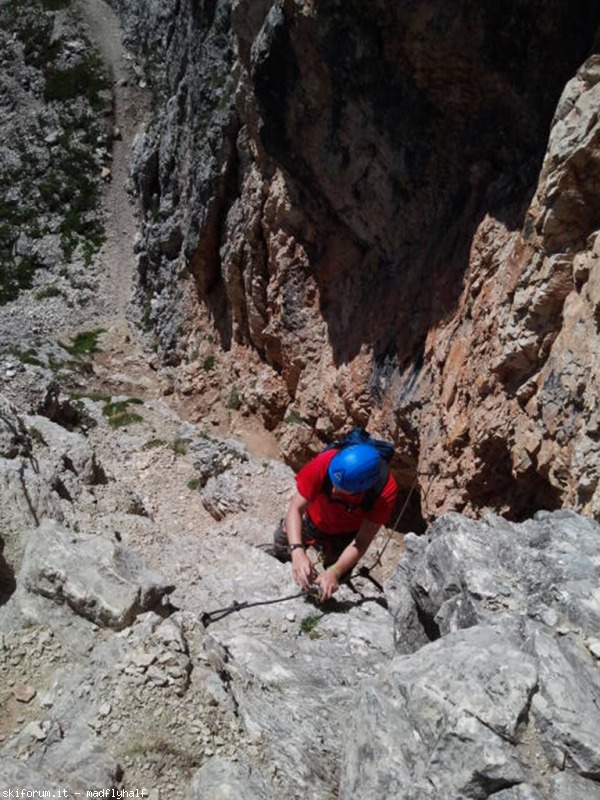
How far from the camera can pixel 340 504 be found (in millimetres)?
7688

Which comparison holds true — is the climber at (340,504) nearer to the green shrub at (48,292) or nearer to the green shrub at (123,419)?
the green shrub at (123,419)

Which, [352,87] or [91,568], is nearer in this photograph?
[91,568]

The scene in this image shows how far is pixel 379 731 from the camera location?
4.19 metres

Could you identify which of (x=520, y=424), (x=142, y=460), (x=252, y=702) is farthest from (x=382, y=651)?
(x=142, y=460)

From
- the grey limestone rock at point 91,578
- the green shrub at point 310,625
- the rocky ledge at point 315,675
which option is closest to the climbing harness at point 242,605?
the rocky ledge at point 315,675

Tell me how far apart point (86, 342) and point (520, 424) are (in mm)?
22374

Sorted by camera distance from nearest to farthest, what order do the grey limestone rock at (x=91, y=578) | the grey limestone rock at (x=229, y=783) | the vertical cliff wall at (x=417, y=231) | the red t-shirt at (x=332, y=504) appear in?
the grey limestone rock at (x=229, y=783) → the grey limestone rock at (x=91, y=578) → the red t-shirt at (x=332, y=504) → the vertical cliff wall at (x=417, y=231)

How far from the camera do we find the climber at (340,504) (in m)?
6.96

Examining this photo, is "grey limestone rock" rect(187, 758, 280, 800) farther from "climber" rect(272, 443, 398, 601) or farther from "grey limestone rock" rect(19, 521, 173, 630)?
"climber" rect(272, 443, 398, 601)

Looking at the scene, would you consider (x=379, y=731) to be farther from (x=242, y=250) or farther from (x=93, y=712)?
(x=242, y=250)

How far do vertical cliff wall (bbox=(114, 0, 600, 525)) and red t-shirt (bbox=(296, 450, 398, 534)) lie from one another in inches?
84.7

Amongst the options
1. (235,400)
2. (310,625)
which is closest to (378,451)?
(310,625)

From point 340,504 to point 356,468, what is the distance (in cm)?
100

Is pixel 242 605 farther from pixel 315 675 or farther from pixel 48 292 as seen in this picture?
pixel 48 292
